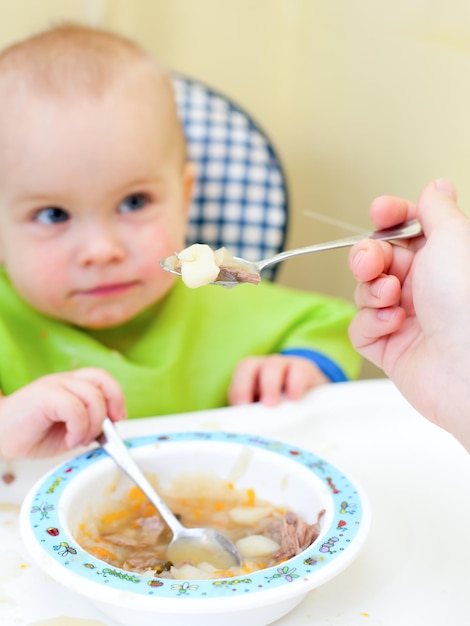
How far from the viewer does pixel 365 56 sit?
152 cm

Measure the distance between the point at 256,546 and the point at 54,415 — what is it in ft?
0.82

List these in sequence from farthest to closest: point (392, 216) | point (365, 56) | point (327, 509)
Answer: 1. point (365, 56)
2. point (392, 216)
3. point (327, 509)

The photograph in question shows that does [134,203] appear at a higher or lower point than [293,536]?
higher

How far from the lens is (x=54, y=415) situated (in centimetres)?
86

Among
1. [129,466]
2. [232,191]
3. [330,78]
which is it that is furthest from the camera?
[330,78]

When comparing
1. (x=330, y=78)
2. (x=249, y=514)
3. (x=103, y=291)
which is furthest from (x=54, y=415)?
(x=330, y=78)

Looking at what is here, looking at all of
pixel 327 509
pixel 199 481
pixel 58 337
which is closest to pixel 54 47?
pixel 58 337

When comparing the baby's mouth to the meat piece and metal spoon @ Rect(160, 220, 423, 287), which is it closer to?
metal spoon @ Rect(160, 220, 423, 287)

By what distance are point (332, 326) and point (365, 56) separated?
551 millimetres

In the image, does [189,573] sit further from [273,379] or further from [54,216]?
[54,216]

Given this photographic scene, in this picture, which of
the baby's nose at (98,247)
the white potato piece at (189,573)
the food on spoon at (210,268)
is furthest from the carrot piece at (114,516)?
the baby's nose at (98,247)

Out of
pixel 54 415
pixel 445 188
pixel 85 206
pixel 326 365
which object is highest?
pixel 445 188

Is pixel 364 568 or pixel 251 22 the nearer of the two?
pixel 364 568

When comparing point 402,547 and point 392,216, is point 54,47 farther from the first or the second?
point 402,547
